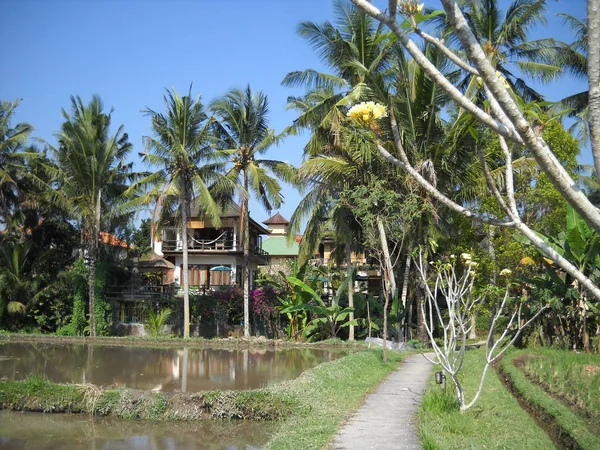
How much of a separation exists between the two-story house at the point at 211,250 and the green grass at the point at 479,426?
23857mm

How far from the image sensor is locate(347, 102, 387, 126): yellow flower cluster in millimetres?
3506

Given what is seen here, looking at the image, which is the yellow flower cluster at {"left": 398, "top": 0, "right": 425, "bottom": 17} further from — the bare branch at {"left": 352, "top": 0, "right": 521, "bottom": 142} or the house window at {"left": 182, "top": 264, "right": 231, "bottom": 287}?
the house window at {"left": 182, "top": 264, "right": 231, "bottom": 287}

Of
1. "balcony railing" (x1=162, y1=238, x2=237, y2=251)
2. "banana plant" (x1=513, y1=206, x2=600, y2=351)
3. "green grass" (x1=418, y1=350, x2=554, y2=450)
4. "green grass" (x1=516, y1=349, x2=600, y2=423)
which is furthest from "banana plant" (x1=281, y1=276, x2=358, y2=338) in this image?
"green grass" (x1=418, y1=350, x2=554, y2=450)

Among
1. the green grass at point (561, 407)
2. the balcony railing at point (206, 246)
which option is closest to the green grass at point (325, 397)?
the green grass at point (561, 407)

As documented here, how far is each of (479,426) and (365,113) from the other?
5.07 meters

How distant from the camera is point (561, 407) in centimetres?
831

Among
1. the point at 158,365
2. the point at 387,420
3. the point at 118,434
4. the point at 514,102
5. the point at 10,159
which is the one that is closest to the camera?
the point at 514,102

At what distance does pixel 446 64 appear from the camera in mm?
19250

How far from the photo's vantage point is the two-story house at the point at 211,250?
32.2 m

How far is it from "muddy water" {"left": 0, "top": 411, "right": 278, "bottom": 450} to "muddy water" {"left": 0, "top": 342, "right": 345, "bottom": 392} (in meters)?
3.06

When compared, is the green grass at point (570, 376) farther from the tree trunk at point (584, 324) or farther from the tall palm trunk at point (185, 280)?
the tall palm trunk at point (185, 280)

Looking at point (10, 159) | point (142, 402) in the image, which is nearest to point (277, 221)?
point (10, 159)

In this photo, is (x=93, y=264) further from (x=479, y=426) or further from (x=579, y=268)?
(x=479, y=426)

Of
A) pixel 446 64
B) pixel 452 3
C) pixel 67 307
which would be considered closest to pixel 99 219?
pixel 67 307
